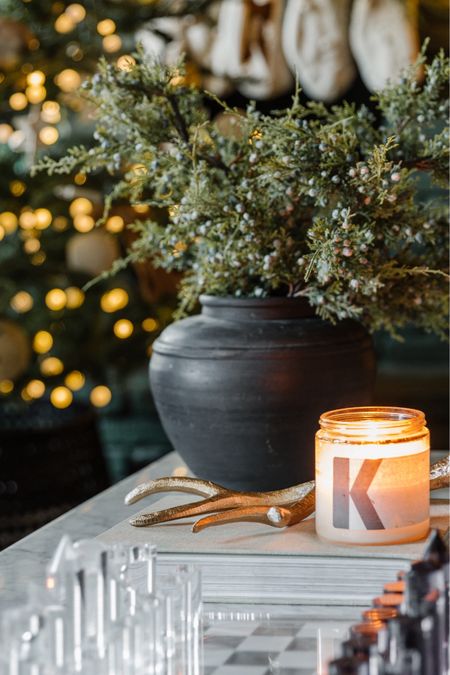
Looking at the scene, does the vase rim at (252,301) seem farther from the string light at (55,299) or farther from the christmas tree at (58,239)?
the string light at (55,299)

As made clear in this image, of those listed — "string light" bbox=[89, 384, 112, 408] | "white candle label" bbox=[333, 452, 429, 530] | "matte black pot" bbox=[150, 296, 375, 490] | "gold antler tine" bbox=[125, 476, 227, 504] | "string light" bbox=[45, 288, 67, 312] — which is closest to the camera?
"white candle label" bbox=[333, 452, 429, 530]

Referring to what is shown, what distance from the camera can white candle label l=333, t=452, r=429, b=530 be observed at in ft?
2.86

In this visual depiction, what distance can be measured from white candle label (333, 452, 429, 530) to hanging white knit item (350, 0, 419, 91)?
5.34 ft

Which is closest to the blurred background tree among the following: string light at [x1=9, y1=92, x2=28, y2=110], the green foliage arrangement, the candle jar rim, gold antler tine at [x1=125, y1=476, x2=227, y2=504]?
string light at [x1=9, y1=92, x2=28, y2=110]

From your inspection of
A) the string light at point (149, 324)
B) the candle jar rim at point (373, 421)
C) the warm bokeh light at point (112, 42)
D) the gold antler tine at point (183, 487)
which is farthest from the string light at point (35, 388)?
the candle jar rim at point (373, 421)

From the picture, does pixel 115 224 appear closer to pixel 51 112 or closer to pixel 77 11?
pixel 51 112

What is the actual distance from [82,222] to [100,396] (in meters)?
0.55

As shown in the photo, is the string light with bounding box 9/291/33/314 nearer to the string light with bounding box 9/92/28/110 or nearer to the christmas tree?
the christmas tree

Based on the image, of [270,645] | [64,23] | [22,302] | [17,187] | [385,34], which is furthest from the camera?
[22,302]

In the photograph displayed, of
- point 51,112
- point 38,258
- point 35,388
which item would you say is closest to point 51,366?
point 35,388

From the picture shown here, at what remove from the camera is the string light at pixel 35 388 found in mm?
2770

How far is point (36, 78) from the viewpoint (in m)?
2.44

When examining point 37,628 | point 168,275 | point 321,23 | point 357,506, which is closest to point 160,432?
point 168,275

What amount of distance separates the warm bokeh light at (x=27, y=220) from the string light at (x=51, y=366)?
1.14 ft
